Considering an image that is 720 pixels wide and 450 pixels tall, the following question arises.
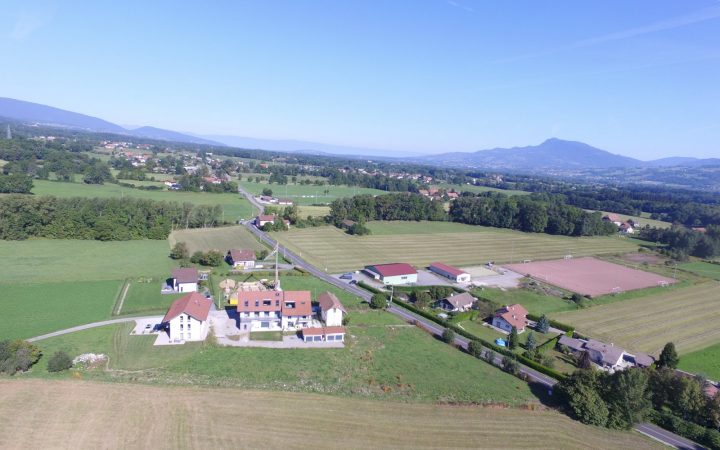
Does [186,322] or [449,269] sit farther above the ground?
[449,269]

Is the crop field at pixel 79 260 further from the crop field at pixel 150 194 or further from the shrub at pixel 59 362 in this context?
the crop field at pixel 150 194

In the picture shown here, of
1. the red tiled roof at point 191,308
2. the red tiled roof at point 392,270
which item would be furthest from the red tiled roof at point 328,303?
the red tiled roof at point 392,270

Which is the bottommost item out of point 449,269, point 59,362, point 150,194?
point 59,362

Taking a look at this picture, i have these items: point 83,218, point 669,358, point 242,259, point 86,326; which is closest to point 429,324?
point 669,358

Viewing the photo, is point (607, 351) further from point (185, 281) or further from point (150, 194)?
point (150, 194)

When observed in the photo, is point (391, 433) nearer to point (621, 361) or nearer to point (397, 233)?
point (621, 361)

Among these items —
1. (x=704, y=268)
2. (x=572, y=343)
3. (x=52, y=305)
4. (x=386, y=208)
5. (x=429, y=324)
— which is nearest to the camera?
(x=572, y=343)
